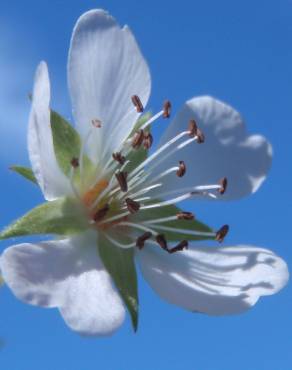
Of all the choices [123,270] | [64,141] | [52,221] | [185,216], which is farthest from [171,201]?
[52,221]

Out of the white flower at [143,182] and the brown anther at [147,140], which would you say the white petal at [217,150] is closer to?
the white flower at [143,182]

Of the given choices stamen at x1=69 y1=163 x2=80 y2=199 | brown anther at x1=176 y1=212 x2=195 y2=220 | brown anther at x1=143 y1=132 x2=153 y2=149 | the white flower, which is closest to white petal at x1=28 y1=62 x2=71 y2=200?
the white flower

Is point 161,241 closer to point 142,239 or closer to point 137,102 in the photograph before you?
point 142,239

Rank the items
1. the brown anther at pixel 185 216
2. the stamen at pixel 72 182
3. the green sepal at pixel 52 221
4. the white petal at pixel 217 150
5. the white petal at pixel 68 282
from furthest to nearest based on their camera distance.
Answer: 1. the white petal at pixel 217 150
2. the brown anther at pixel 185 216
3. the stamen at pixel 72 182
4. the green sepal at pixel 52 221
5. the white petal at pixel 68 282

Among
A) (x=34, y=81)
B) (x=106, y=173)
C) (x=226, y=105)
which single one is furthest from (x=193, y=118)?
(x=34, y=81)

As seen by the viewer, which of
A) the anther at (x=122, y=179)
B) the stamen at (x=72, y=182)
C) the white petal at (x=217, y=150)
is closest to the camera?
the stamen at (x=72, y=182)

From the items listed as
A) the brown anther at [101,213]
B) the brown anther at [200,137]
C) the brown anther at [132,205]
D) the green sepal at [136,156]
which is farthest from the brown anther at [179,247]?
the brown anther at [200,137]
